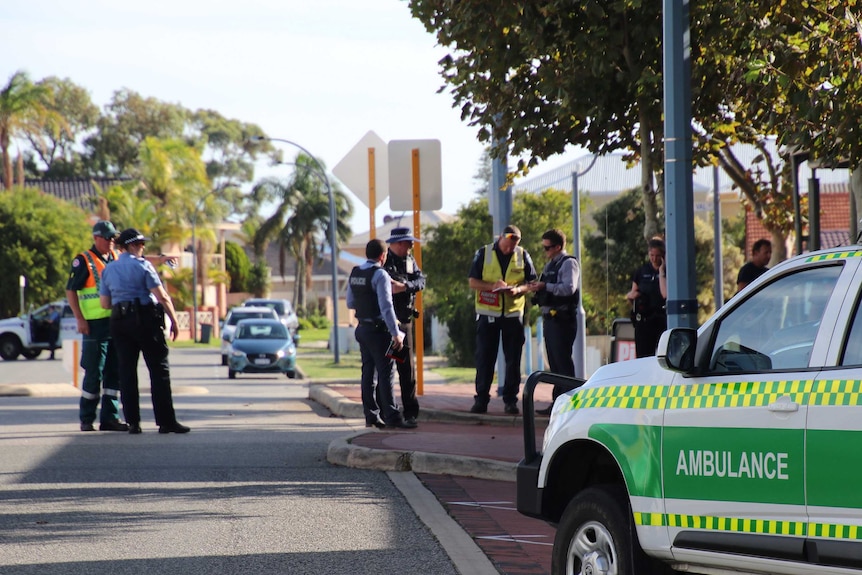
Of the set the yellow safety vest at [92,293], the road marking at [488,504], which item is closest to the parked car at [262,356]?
the yellow safety vest at [92,293]

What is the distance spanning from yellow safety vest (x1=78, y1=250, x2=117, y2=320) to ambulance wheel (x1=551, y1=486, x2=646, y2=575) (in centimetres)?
839

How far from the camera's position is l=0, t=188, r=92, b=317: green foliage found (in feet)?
197

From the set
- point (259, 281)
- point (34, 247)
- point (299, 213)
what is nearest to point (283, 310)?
point (34, 247)

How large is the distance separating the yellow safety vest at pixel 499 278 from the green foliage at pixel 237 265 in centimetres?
8276

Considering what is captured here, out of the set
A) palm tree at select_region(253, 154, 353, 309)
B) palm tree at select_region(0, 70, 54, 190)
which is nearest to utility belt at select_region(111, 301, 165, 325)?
palm tree at select_region(0, 70, 54, 190)

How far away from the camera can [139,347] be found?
12.7 meters

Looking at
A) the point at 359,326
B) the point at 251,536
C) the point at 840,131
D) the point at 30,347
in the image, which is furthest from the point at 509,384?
the point at 30,347

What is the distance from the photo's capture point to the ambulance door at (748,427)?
15.1 ft

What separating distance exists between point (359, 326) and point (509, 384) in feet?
5.83

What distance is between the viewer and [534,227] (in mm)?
37594

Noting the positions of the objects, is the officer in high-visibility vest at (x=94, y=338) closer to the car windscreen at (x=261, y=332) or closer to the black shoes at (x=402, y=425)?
the black shoes at (x=402, y=425)

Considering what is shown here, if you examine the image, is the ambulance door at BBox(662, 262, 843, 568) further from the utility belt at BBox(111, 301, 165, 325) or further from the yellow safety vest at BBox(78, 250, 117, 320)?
the yellow safety vest at BBox(78, 250, 117, 320)

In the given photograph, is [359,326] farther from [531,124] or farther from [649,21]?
[649,21]

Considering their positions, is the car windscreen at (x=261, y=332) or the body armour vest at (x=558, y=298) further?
the car windscreen at (x=261, y=332)
